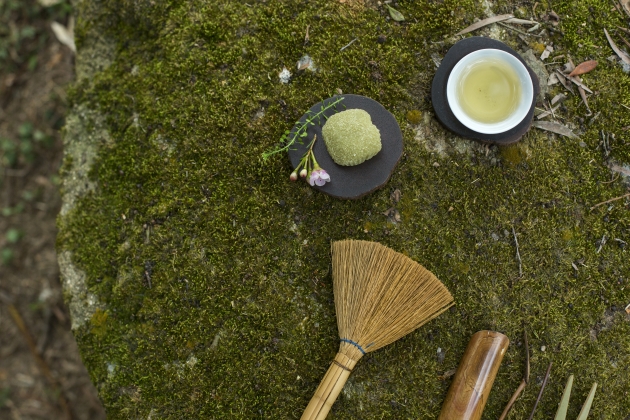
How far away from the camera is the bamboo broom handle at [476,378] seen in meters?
2.40

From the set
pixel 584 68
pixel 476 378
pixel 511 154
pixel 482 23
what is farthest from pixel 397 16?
pixel 476 378

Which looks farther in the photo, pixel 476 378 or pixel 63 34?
pixel 63 34

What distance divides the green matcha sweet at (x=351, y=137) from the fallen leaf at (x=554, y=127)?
93cm

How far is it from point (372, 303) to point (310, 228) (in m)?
0.50

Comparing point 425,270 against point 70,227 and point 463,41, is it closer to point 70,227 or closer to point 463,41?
point 463,41

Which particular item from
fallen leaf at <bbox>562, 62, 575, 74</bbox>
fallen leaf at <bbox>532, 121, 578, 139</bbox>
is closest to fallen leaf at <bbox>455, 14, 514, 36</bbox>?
fallen leaf at <bbox>562, 62, 575, 74</bbox>

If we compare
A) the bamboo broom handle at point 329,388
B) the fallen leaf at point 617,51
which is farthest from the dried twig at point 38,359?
the fallen leaf at point 617,51

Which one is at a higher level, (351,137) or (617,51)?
(351,137)

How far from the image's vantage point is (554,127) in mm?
2648

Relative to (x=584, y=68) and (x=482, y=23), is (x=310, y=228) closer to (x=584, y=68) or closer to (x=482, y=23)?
(x=482, y=23)

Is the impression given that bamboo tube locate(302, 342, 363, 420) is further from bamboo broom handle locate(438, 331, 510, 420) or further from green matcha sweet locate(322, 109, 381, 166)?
green matcha sweet locate(322, 109, 381, 166)

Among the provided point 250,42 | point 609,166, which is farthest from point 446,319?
point 250,42

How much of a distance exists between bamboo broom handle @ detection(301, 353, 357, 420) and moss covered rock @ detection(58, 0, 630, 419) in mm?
123

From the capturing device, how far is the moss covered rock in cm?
251
